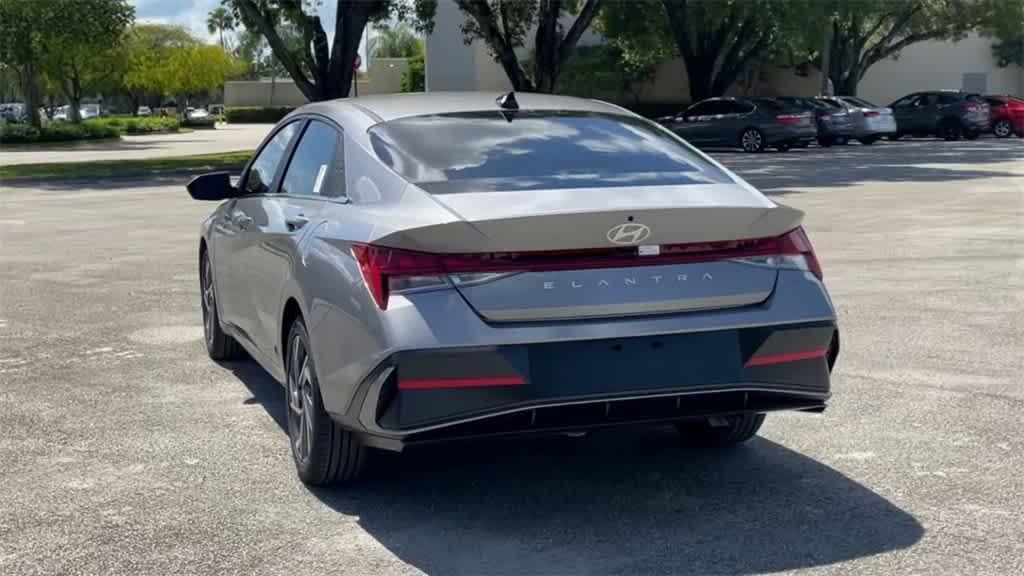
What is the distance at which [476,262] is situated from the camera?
491 cm

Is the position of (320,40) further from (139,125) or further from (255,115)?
(255,115)

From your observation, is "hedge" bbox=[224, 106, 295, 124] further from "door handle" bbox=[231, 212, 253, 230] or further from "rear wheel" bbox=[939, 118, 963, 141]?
"door handle" bbox=[231, 212, 253, 230]

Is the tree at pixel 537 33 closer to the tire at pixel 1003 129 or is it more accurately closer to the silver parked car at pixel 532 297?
the tire at pixel 1003 129

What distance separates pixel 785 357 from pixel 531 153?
134 centimetres

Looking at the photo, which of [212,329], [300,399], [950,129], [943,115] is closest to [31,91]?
[943,115]

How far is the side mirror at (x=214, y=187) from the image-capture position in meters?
7.53

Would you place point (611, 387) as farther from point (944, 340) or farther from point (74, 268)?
point (74, 268)

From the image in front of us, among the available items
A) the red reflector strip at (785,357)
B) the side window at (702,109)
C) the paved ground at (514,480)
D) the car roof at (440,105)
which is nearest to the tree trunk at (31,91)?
the side window at (702,109)

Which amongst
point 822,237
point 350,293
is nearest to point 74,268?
point 822,237

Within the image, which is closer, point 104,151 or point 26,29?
point 104,151

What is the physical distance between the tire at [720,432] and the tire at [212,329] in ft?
10.5

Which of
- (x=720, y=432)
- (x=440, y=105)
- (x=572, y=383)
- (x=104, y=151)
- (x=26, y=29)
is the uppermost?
(x=26, y=29)

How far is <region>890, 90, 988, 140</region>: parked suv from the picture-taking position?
4275cm

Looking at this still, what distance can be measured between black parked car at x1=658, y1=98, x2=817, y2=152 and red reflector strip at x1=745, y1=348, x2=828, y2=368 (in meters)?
32.4
